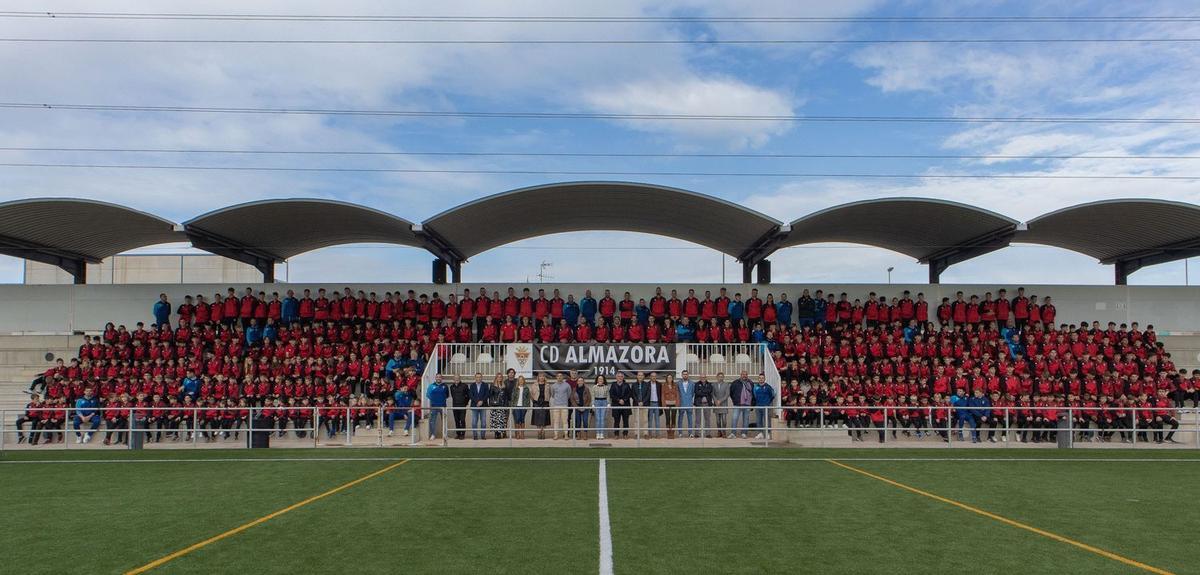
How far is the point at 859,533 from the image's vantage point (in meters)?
8.38

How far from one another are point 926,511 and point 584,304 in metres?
18.2

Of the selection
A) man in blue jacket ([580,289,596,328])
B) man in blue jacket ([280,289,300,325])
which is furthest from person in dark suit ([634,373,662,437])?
man in blue jacket ([280,289,300,325])

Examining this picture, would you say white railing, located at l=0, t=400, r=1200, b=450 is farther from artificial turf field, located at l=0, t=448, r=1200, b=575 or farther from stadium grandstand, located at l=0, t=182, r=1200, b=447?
artificial turf field, located at l=0, t=448, r=1200, b=575

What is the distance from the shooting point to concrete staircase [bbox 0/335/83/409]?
27.7m

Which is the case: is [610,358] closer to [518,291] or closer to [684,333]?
[684,333]

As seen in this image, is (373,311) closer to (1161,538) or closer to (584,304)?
(584,304)

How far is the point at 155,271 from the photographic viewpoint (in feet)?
194

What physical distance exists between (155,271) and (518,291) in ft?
140

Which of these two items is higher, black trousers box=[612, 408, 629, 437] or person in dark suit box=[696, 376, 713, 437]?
person in dark suit box=[696, 376, 713, 437]

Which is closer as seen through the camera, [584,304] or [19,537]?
[19,537]

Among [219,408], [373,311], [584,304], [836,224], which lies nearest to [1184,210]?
[836,224]

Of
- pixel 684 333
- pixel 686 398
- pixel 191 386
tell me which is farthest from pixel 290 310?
pixel 686 398

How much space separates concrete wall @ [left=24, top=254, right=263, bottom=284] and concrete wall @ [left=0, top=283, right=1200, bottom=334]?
2679 cm

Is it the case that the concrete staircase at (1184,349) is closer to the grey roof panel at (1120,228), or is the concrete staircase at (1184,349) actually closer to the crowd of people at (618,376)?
the crowd of people at (618,376)
